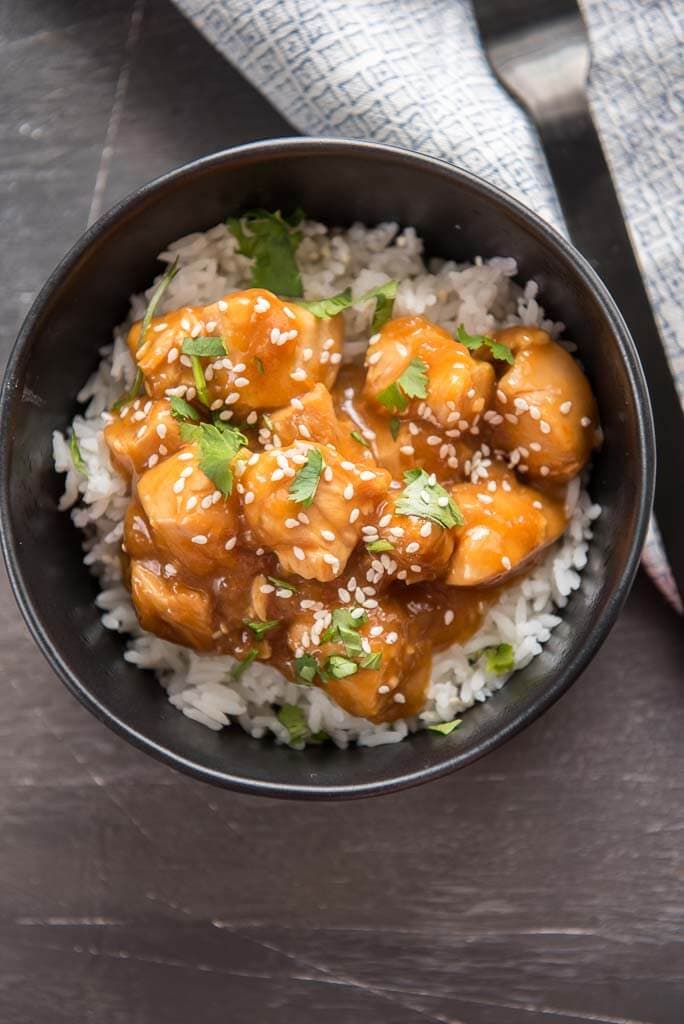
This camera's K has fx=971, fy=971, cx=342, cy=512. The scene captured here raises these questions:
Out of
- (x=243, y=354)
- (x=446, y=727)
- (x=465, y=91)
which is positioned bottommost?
(x=446, y=727)

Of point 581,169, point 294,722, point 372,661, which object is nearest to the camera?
point 372,661

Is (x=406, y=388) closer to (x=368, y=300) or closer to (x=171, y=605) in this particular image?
(x=368, y=300)

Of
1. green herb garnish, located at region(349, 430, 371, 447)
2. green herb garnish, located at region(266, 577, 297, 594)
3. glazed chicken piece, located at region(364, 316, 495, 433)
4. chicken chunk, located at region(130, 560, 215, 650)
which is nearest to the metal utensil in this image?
glazed chicken piece, located at region(364, 316, 495, 433)

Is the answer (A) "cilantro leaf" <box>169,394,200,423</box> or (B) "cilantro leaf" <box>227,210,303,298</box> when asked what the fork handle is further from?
(A) "cilantro leaf" <box>169,394,200,423</box>

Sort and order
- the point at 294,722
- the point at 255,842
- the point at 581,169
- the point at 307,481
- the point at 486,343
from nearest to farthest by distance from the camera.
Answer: the point at 307,481 < the point at 486,343 < the point at 294,722 < the point at 581,169 < the point at 255,842

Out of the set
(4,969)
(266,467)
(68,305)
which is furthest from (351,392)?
(4,969)

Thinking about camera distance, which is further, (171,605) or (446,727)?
(446,727)

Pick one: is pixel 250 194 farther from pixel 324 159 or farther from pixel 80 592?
pixel 80 592

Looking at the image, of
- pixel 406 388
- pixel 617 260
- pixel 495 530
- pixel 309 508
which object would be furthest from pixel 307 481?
pixel 617 260
